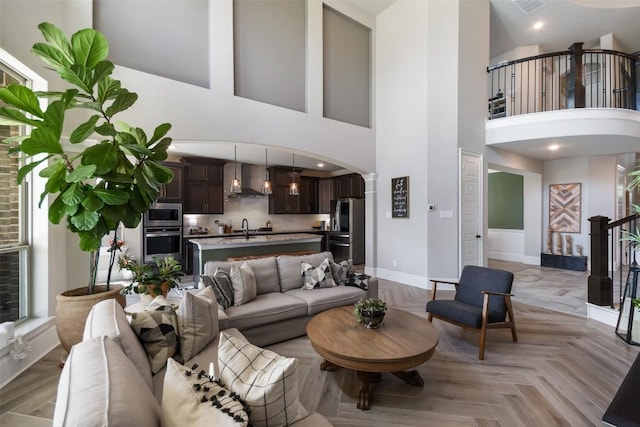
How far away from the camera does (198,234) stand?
21.4 feet

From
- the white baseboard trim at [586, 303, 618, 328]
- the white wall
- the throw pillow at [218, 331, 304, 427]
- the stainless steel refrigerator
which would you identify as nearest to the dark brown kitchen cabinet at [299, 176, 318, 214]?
the stainless steel refrigerator

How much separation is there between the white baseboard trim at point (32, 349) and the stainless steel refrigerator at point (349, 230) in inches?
219

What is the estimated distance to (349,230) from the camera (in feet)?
23.7

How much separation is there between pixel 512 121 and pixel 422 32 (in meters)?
2.32

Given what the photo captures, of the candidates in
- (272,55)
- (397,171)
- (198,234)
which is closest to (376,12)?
(272,55)

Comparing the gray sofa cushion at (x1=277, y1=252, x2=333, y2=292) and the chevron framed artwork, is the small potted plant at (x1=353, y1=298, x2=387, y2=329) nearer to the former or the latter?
the gray sofa cushion at (x1=277, y1=252, x2=333, y2=292)

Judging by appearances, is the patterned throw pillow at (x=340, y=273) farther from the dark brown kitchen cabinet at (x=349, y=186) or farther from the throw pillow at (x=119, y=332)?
the dark brown kitchen cabinet at (x=349, y=186)

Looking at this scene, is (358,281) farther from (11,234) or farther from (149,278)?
(11,234)

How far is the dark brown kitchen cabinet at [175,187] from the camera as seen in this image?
6059mm

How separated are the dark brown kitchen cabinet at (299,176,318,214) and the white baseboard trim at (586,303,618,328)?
6075 millimetres

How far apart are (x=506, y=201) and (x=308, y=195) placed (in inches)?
219

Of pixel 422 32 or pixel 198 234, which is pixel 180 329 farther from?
pixel 422 32

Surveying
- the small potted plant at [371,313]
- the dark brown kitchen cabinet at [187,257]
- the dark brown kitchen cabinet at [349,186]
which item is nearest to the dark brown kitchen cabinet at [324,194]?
the dark brown kitchen cabinet at [349,186]

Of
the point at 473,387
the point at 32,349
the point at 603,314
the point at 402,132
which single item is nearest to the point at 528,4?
the point at 402,132
